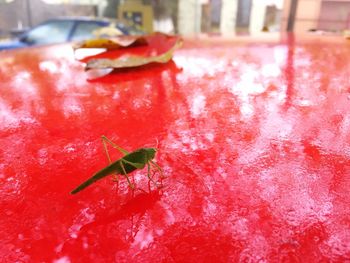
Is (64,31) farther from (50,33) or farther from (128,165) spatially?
(128,165)

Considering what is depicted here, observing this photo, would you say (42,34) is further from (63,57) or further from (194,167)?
(194,167)

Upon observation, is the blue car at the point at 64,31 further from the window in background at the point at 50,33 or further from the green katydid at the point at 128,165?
the green katydid at the point at 128,165

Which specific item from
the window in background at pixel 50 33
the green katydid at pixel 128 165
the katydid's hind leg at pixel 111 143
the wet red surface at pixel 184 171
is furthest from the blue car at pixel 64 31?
the green katydid at pixel 128 165

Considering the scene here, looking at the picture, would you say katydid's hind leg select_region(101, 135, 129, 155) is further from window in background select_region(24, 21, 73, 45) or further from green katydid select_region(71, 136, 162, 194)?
window in background select_region(24, 21, 73, 45)

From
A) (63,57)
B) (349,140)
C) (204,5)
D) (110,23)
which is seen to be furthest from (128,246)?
(204,5)

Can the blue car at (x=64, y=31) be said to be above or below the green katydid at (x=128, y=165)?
below

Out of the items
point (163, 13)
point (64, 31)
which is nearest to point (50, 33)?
point (64, 31)

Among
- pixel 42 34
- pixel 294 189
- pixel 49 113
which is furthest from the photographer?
pixel 42 34

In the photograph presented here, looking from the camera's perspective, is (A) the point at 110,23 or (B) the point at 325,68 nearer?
(B) the point at 325,68
